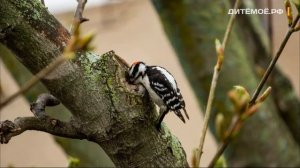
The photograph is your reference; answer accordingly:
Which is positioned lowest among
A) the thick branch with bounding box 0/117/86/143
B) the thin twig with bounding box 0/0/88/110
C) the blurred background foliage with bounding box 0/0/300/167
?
the blurred background foliage with bounding box 0/0/300/167

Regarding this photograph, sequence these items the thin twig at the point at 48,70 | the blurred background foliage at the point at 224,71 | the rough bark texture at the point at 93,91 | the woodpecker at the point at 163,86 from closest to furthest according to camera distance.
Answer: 1. the thin twig at the point at 48,70
2. the rough bark texture at the point at 93,91
3. the woodpecker at the point at 163,86
4. the blurred background foliage at the point at 224,71

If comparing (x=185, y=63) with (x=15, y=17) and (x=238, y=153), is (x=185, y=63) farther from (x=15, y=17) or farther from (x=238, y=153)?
(x=15, y=17)

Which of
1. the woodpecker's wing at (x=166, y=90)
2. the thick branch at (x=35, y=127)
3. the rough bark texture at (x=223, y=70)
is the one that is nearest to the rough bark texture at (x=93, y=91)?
the thick branch at (x=35, y=127)

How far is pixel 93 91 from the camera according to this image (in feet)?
2.75

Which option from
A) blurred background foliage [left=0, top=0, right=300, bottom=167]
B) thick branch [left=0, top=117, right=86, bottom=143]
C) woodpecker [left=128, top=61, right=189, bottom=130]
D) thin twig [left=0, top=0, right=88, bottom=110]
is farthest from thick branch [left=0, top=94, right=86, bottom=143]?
blurred background foliage [left=0, top=0, right=300, bottom=167]

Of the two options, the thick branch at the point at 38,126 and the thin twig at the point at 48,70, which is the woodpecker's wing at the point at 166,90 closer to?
the thick branch at the point at 38,126

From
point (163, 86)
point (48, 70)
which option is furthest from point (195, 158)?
point (163, 86)

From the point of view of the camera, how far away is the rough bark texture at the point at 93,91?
0.80m

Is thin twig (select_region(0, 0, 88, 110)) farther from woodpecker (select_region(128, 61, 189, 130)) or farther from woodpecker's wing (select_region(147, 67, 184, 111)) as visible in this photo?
woodpecker's wing (select_region(147, 67, 184, 111))

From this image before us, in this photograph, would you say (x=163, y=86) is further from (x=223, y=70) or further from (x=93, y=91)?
(x=223, y=70)

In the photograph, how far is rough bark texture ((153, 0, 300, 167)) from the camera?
179 centimetres

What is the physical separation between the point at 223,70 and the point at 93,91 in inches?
40.6

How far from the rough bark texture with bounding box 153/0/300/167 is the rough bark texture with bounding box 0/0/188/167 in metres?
0.93

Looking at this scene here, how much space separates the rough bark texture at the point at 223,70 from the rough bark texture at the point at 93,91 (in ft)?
3.05
